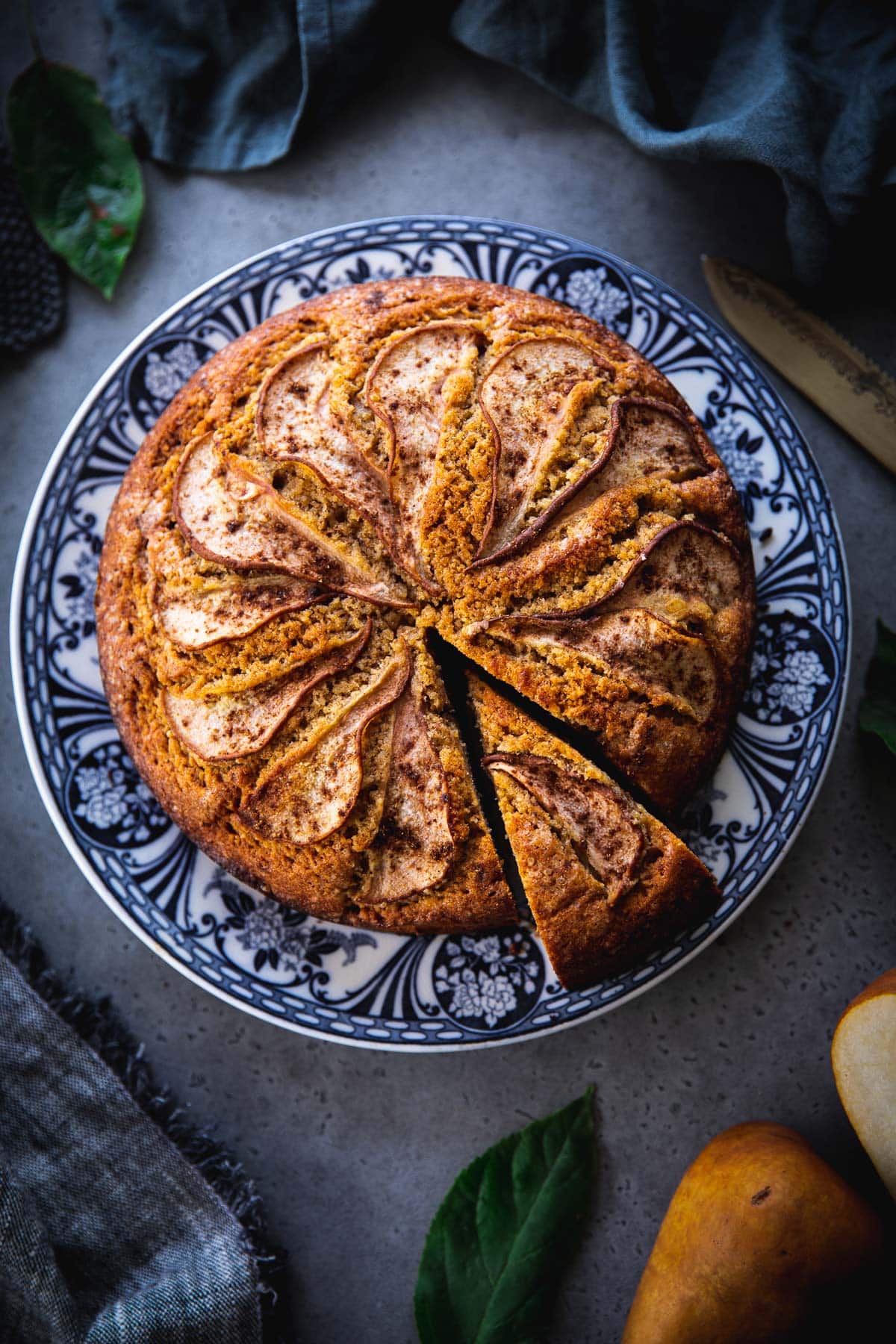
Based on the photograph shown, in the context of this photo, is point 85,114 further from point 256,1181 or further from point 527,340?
point 256,1181

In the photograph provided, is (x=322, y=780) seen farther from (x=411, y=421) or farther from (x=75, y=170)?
(x=75, y=170)

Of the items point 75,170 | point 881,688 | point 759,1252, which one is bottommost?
point 759,1252

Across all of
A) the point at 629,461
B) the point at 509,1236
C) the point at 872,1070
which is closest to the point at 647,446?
the point at 629,461

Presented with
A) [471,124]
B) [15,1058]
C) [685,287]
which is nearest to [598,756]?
[685,287]

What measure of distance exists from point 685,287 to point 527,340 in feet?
3.10

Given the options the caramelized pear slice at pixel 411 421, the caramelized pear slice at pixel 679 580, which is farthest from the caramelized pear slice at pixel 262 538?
the caramelized pear slice at pixel 679 580

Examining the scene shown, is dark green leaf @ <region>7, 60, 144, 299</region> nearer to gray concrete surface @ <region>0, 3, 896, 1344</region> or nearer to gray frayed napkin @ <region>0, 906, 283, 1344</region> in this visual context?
gray concrete surface @ <region>0, 3, 896, 1344</region>

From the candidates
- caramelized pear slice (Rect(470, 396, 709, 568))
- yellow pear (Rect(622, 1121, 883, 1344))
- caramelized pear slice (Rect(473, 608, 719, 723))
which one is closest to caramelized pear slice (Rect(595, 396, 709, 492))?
caramelized pear slice (Rect(470, 396, 709, 568))

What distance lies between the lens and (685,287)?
10.6 feet

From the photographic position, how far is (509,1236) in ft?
9.41

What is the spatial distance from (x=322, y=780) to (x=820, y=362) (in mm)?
1916

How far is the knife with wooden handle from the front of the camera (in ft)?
9.92

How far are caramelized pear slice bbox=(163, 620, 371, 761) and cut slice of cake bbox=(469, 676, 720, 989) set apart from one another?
44cm

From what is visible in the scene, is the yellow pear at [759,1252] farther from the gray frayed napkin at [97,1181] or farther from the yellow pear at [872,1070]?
the gray frayed napkin at [97,1181]
